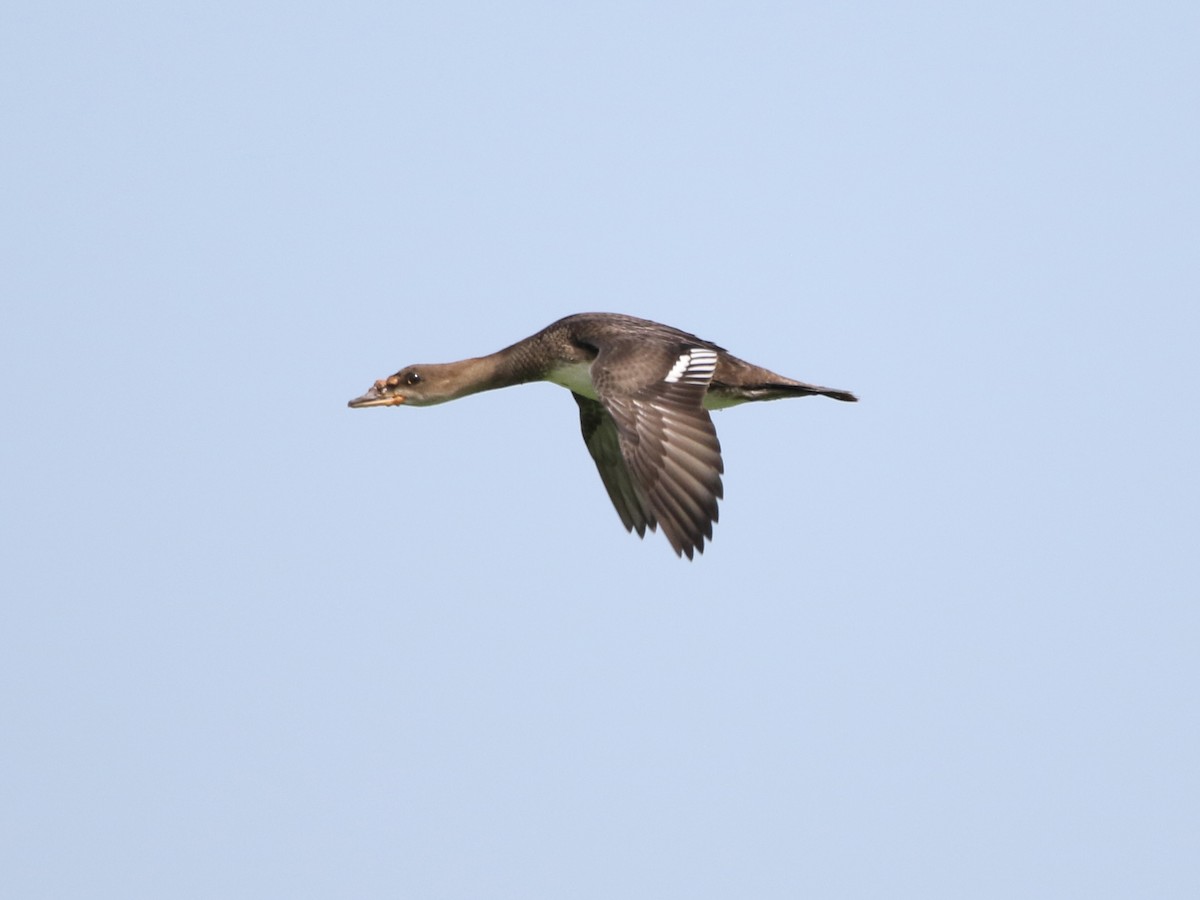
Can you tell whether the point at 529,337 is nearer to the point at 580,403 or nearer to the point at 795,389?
the point at 580,403

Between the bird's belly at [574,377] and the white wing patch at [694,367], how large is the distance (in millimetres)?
1115

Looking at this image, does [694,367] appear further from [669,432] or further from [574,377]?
[574,377]

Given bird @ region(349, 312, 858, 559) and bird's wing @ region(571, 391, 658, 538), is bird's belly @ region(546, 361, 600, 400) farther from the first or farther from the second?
bird's wing @ region(571, 391, 658, 538)

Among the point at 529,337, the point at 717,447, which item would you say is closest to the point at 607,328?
the point at 529,337

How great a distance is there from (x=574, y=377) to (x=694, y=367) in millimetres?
1757

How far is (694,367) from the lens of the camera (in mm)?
16094

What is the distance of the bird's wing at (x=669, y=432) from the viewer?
14.8 metres

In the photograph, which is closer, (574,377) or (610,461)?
(574,377)

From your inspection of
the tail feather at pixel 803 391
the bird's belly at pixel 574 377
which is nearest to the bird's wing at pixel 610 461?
the bird's belly at pixel 574 377

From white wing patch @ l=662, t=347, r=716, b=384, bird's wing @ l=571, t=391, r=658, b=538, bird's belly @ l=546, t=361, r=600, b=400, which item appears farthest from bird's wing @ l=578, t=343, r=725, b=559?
bird's wing @ l=571, t=391, r=658, b=538

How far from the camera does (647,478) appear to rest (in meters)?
14.9

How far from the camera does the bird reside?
587 inches

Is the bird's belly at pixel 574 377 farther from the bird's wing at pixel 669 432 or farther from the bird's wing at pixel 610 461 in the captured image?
the bird's wing at pixel 669 432

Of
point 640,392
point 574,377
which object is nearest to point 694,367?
point 640,392
